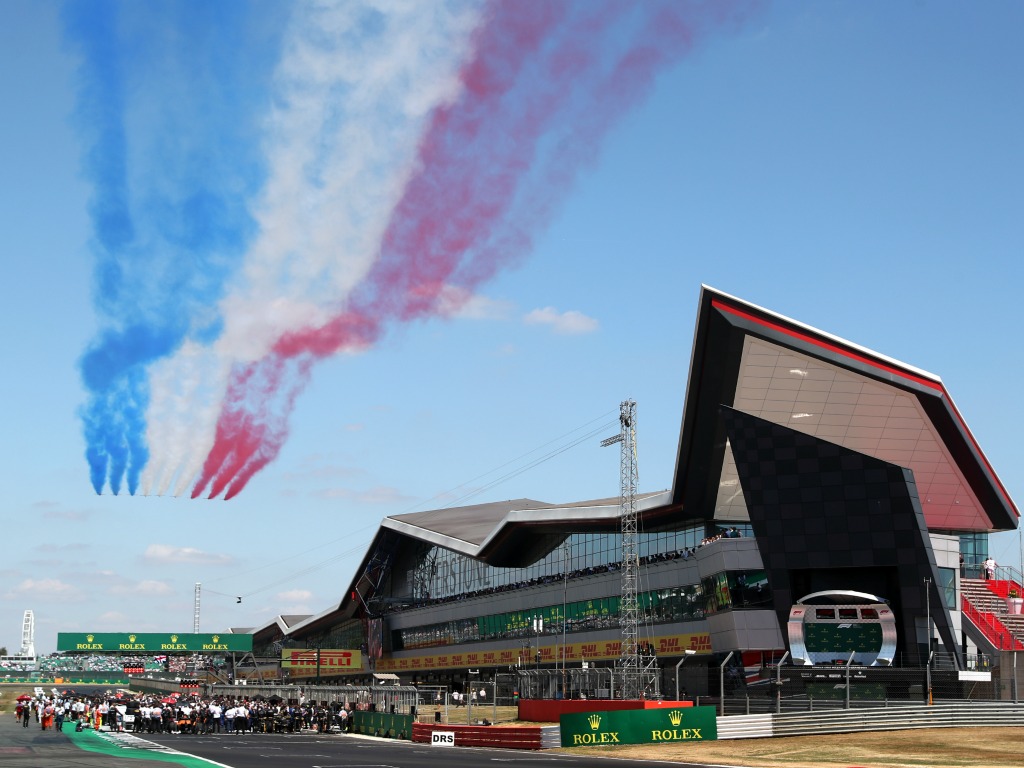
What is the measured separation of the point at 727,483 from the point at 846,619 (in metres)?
12.3

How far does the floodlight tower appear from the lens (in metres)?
72.2

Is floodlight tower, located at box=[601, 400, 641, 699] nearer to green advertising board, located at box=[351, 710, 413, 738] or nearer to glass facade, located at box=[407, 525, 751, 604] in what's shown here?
glass facade, located at box=[407, 525, 751, 604]

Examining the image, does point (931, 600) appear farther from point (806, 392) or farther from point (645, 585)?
point (645, 585)

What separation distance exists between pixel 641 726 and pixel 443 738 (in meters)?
10.8

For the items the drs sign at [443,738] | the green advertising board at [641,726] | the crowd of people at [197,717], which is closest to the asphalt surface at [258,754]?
the drs sign at [443,738]

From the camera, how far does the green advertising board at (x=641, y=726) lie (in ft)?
137

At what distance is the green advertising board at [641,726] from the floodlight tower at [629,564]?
27170 mm

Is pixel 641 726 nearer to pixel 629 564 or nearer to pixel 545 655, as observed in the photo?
pixel 629 564

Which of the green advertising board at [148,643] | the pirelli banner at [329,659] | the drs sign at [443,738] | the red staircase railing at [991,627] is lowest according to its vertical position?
the pirelli banner at [329,659]

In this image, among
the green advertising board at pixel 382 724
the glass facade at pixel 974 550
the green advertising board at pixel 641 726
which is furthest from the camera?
the glass facade at pixel 974 550

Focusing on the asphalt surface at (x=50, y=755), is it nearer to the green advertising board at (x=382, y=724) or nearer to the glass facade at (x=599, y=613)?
the green advertising board at (x=382, y=724)

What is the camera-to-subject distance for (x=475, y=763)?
33.8 meters

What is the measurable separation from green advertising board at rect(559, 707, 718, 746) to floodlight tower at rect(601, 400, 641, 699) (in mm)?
27170

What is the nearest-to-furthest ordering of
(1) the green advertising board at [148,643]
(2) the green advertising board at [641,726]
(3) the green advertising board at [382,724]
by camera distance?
(2) the green advertising board at [641,726] → (3) the green advertising board at [382,724] → (1) the green advertising board at [148,643]
